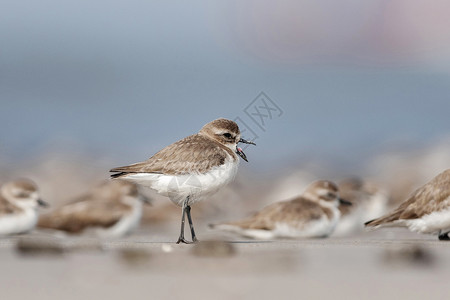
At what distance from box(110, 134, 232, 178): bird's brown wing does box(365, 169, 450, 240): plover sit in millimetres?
2711

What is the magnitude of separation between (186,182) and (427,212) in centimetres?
323

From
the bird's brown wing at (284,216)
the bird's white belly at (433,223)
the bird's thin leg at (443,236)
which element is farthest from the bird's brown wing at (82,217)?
the bird's thin leg at (443,236)

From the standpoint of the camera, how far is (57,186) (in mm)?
23078

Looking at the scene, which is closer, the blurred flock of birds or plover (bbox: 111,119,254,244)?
plover (bbox: 111,119,254,244)

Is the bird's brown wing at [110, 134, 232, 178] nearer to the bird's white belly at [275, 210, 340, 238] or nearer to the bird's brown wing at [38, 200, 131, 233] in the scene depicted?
the bird's white belly at [275, 210, 340, 238]

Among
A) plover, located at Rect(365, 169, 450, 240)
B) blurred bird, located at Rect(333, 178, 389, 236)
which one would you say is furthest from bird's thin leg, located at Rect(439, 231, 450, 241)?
blurred bird, located at Rect(333, 178, 389, 236)

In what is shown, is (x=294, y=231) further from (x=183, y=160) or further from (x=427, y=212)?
(x=183, y=160)

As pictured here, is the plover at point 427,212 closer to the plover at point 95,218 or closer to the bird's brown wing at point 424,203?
the bird's brown wing at point 424,203

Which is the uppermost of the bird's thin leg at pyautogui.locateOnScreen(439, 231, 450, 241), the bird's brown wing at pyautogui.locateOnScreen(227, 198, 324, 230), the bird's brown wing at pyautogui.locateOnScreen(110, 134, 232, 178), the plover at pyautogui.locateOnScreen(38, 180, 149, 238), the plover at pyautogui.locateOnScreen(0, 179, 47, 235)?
the plover at pyautogui.locateOnScreen(0, 179, 47, 235)

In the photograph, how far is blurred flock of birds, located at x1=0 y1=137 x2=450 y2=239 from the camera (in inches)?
529

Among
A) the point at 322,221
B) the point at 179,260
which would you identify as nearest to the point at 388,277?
the point at 179,260

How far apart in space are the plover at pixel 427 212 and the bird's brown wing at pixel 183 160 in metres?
2.71

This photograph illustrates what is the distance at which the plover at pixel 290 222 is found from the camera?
12624 mm

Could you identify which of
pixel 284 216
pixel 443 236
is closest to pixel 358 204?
Result: pixel 284 216
